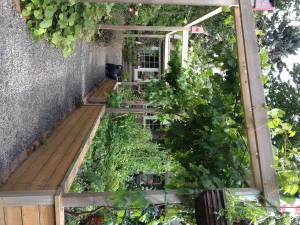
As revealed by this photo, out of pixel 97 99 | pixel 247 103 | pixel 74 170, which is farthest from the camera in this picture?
pixel 97 99

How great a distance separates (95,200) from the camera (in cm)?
229

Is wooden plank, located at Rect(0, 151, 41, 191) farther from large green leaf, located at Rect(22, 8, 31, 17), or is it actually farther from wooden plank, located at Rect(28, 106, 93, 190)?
large green leaf, located at Rect(22, 8, 31, 17)

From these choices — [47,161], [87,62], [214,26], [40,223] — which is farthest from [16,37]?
[214,26]

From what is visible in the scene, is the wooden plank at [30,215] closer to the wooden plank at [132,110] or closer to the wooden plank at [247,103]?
the wooden plank at [247,103]

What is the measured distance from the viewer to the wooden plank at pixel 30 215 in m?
2.38

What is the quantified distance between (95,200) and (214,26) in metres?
8.16

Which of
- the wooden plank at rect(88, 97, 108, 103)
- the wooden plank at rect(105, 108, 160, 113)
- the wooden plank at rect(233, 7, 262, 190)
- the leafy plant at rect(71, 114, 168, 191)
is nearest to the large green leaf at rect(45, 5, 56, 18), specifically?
the wooden plank at rect(233, 7, 262, 190)

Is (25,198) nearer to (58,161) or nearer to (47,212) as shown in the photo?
(47,212)

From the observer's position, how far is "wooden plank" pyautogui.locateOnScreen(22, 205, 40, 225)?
238 cm

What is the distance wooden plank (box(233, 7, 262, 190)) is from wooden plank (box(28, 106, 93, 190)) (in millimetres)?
1646

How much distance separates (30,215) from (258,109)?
78.0 inches

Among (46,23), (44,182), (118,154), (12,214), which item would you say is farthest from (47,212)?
(118,154)

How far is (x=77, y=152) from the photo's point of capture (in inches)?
145

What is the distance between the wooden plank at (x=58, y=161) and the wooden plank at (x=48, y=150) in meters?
0.03
